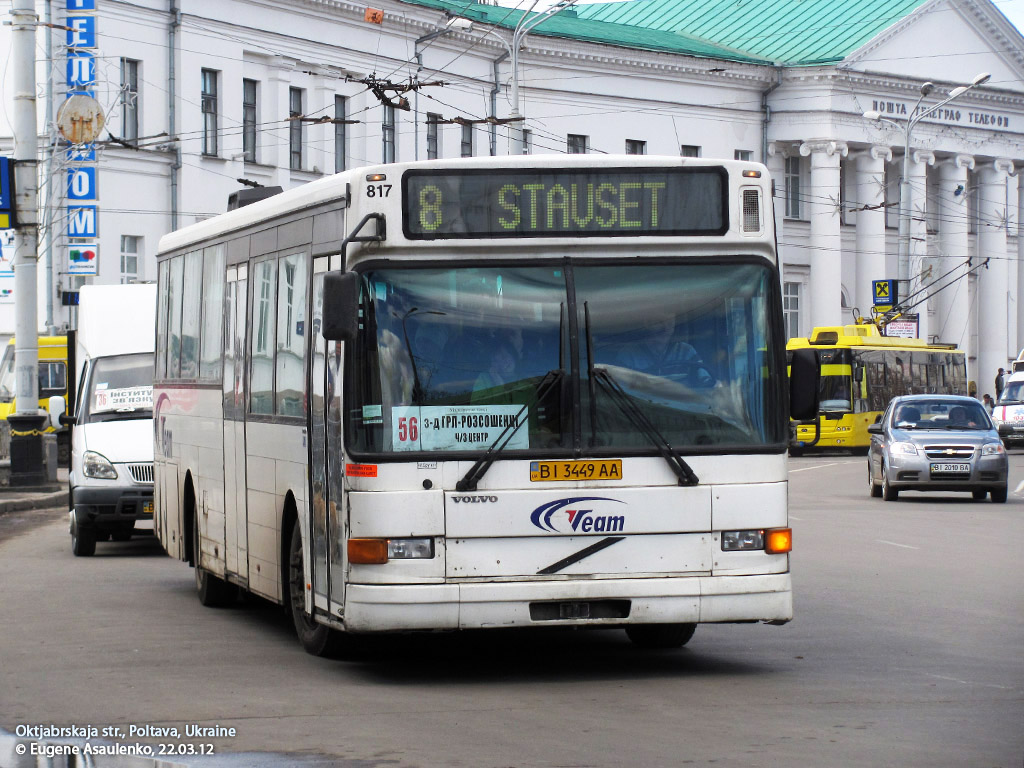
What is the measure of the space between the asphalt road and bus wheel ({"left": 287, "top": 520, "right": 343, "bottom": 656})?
0.33 feet

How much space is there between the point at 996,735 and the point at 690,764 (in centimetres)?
151

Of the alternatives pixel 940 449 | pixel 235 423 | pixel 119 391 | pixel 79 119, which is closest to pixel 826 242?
pixel 79 119

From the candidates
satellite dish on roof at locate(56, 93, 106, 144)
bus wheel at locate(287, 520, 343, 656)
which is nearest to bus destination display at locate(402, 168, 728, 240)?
bus wheel at locate(287, 520, 343, 656)

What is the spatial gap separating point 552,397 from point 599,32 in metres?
55.3

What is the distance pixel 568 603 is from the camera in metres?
9.47

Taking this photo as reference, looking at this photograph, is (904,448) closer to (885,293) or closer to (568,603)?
(568,603)

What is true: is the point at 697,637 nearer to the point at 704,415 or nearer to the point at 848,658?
the point at 848,658

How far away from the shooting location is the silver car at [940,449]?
1041 inches

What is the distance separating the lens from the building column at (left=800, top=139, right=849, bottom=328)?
68188 millimetres

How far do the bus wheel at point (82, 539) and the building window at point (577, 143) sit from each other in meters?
43.4

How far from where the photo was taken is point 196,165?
48.0m

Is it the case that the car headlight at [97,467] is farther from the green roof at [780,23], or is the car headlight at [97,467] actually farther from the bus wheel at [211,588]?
the green roof at [780,23]

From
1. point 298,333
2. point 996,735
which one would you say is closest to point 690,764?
point 996,735

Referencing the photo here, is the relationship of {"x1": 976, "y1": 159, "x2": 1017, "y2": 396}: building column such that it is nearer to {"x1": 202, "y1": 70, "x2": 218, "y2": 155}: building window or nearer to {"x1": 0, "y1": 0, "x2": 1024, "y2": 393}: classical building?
{"x1": 0, "y1": 0, "x2": 1024, "y2": 393}: classical building
